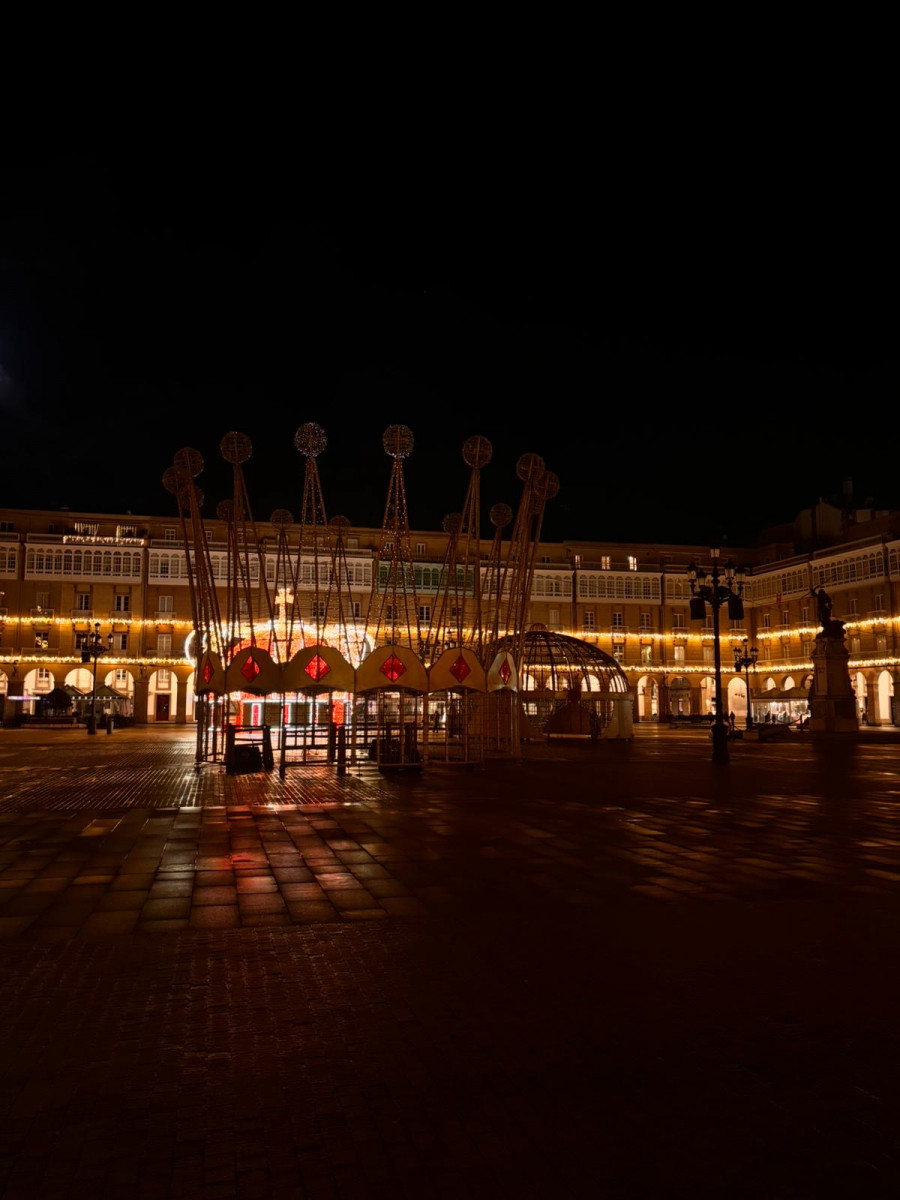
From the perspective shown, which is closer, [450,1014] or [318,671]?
[450,1014]

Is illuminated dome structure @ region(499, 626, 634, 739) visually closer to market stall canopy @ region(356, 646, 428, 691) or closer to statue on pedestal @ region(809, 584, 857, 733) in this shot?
statue on pedestal @ region(809, 584, 857, 733)

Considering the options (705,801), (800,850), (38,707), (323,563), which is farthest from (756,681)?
(800,850)

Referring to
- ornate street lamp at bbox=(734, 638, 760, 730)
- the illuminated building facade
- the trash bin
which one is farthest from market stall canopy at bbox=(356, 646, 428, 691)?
the illuminated building facade

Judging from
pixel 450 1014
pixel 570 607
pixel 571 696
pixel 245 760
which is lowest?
pixel 450 1014

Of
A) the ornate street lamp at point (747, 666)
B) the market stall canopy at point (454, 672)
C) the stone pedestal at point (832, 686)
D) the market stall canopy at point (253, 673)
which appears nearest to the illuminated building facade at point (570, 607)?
the ornate street lamp at point (747, 666)

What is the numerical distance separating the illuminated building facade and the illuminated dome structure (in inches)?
726

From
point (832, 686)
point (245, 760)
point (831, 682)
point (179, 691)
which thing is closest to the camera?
point (245, 760)

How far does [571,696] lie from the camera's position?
39781 millimetres

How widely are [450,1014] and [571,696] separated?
34526mm

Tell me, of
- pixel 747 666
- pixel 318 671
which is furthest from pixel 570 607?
pixel 318 671

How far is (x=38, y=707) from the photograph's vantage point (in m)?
68.2

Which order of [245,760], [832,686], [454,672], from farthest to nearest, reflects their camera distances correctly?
1. [832,686]
2. [454,672]
3. [245,760]

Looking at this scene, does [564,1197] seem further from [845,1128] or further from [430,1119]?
[845,1128]

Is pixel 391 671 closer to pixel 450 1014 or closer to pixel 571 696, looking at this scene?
pixel 450 1014
